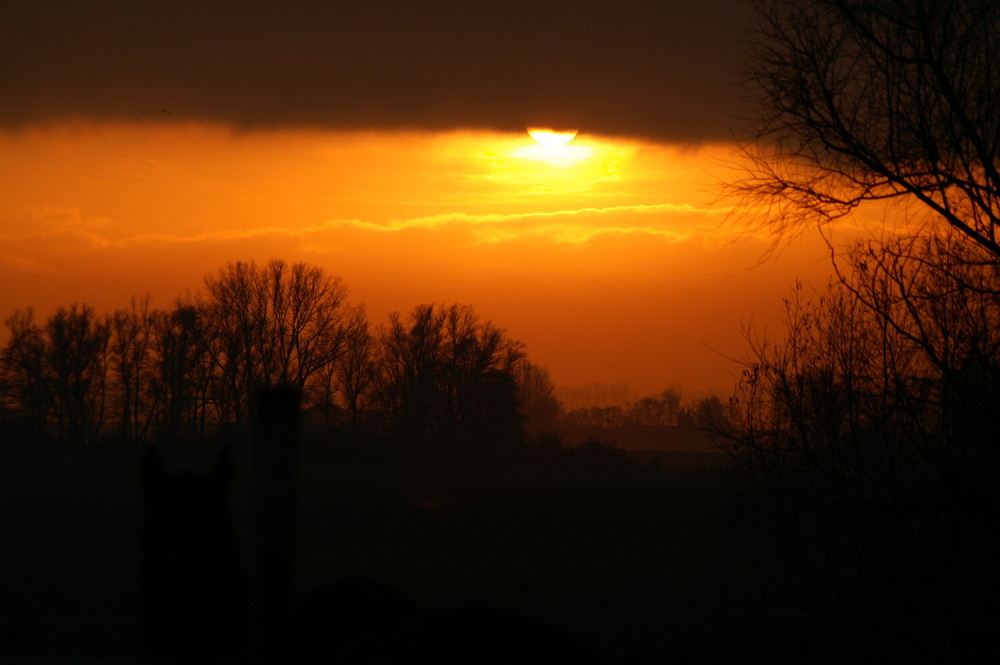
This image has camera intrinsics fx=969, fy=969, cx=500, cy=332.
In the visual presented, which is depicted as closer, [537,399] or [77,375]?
[77,375]

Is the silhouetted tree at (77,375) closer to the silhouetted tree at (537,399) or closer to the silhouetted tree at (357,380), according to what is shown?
the silhouetted tree at (357,380)

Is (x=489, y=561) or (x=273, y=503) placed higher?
(x=273, y=503)

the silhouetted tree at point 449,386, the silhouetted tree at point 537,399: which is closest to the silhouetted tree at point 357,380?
the silhouetted tree at point 449,386

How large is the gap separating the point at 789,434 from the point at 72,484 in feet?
189

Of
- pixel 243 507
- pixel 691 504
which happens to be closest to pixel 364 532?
pixel 243 507

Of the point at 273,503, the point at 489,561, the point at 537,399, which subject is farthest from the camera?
the point at 537,399

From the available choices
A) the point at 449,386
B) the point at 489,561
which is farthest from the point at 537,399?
the point at 489,561

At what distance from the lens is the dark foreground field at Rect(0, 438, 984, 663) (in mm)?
13891

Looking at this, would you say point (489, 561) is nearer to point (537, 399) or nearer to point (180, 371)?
point (180, 371)

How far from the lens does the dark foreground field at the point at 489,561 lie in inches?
547

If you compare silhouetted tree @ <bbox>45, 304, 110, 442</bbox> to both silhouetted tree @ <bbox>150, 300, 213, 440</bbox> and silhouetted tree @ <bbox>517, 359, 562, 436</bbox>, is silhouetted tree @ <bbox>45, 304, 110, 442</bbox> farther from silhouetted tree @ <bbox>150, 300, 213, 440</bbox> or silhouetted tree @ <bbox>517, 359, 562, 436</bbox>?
silhouetted tree @ <bbox>517, 359, 562, 436</bbox>

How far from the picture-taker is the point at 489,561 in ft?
114

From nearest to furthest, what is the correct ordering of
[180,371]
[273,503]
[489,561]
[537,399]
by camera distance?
[273,503] < [489,561] < [180,371] < [537,399]

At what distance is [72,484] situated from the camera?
60969 millimetres
